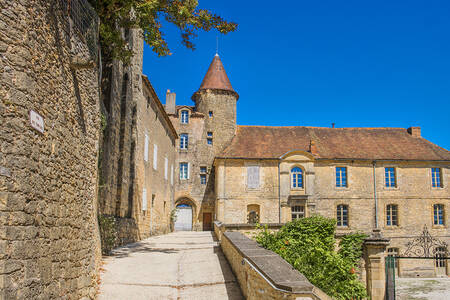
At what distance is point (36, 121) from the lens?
13.7 feet

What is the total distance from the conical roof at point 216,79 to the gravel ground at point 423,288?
18.1 m

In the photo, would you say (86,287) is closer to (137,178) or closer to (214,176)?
(137,178)

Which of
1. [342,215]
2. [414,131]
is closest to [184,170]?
[342,215]

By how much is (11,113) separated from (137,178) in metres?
11.1

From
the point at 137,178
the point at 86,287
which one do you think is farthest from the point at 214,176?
the point at 86,287

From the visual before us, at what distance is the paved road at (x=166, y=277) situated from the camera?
6898 mm

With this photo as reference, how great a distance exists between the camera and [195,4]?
978 cm

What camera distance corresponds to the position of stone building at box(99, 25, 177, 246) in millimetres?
11391

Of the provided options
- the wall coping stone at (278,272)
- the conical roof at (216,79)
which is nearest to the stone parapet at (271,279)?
the wall coping stone at (278,272)

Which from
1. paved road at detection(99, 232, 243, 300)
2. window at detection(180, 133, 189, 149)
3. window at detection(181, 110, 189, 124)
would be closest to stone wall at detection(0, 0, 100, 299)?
paved road at detection(99, 232, 243, 300)

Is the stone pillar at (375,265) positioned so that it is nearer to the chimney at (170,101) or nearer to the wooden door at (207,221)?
the wooden door at (207,221)

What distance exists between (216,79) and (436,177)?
57.5ft

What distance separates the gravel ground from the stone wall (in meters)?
16.8

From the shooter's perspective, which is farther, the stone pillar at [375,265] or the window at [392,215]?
the window at [392,215]
